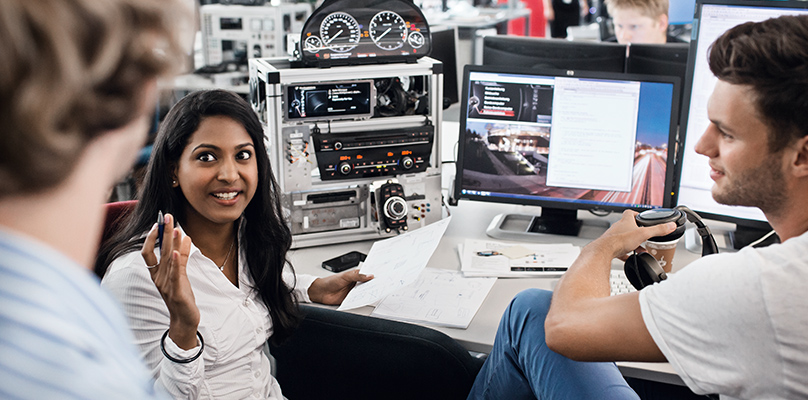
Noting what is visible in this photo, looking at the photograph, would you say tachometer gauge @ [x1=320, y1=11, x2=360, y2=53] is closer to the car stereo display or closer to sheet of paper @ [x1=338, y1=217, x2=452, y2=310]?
the car stereo display

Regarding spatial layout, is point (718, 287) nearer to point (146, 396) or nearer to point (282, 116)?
point (146, 396)

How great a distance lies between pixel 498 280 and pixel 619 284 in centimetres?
29

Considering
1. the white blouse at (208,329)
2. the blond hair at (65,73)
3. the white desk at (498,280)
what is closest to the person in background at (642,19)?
the white desk at (498,280)

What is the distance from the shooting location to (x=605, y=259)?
1.35 metres

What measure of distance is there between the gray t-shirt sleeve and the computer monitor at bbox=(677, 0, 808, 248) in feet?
2.83

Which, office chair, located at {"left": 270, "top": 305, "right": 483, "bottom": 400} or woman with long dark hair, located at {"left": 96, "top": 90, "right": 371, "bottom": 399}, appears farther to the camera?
office chair, located at {"left": 270, "top": 305, "right": 483, "bottom": 400}

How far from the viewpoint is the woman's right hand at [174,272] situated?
44.1 inches

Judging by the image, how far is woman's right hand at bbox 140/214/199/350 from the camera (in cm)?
112

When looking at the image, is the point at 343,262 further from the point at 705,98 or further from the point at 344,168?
the point at 705,98

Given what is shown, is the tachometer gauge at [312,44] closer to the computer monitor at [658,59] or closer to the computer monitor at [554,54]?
the computer monitor at [554,54]

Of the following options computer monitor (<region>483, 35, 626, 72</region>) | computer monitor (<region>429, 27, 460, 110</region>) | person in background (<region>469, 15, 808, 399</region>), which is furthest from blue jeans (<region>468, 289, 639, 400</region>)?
computer monitor (<region>429, 27, 460, 110</region>)

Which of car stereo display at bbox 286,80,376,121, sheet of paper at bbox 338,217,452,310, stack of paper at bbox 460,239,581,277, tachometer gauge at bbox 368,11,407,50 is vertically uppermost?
tachometer gauge at bbox 368,11,407,50

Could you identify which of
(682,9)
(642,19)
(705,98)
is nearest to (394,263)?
(705,98)

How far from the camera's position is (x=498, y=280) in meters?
1.76
